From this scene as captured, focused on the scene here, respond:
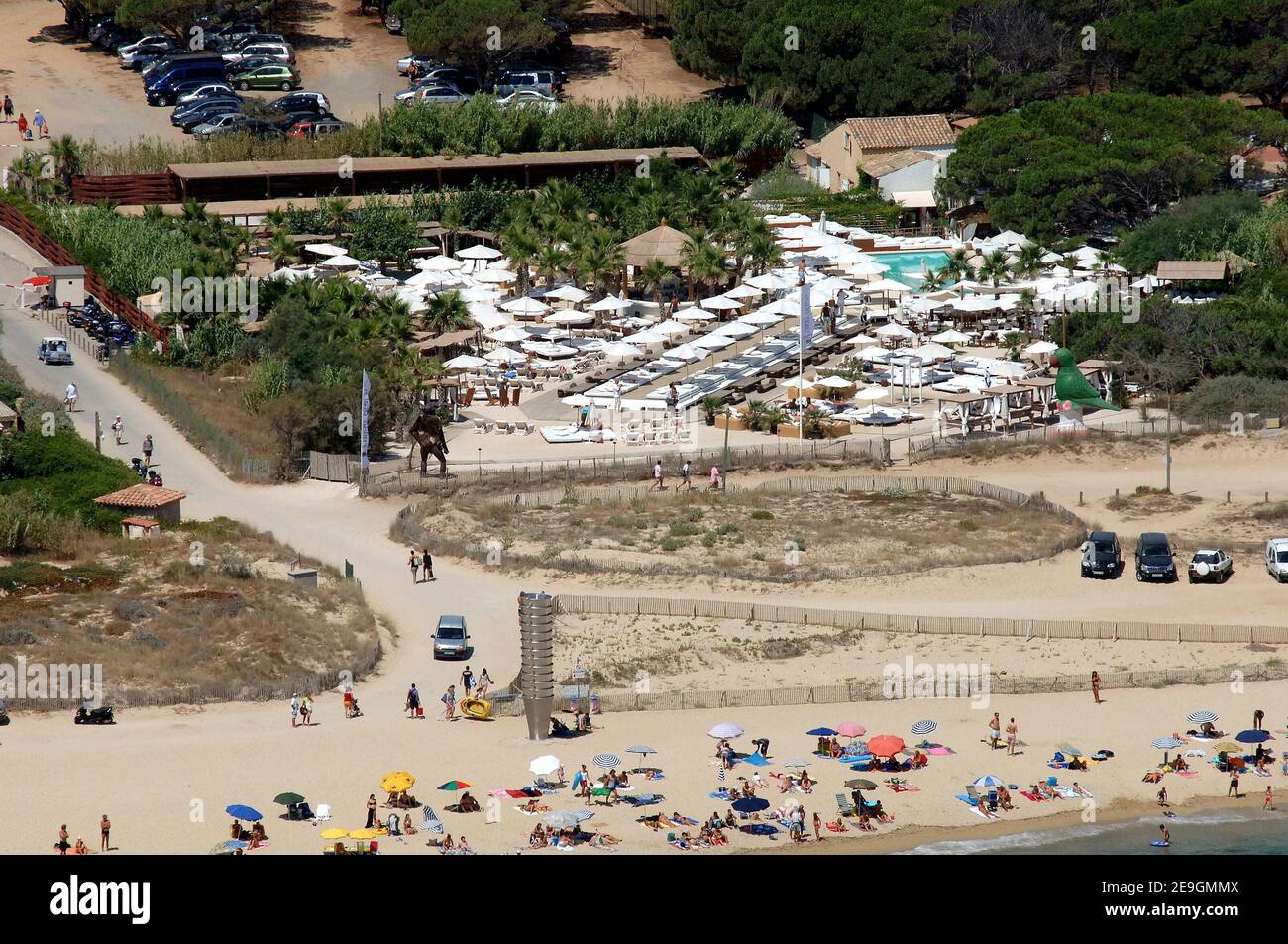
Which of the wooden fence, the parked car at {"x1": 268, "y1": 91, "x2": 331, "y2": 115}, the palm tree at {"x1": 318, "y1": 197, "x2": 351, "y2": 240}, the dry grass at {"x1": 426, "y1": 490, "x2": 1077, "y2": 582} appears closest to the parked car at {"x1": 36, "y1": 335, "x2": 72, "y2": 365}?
the wooden fence

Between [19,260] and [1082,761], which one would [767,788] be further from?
[19,260]

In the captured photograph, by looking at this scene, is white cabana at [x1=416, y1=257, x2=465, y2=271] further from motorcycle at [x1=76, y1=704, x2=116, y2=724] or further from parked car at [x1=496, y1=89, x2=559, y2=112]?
motorcycle at [x1=76, y1=704, x2=116, y2=724]

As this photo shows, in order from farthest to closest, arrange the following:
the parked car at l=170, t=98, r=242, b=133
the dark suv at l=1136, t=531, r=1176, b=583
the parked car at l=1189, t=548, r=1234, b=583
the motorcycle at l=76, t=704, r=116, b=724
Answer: the parked car at l=170, t=98, r=242, b=133 → the dark suv at l=1136, t=531, r=1176, b=583 → the parked car at l=1189, t=548, r=1234, b=583 → the motorcycle at l=76, t=704, r=116, b=724

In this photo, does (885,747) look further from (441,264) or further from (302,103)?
(302,103)

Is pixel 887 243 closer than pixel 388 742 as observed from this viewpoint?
No
